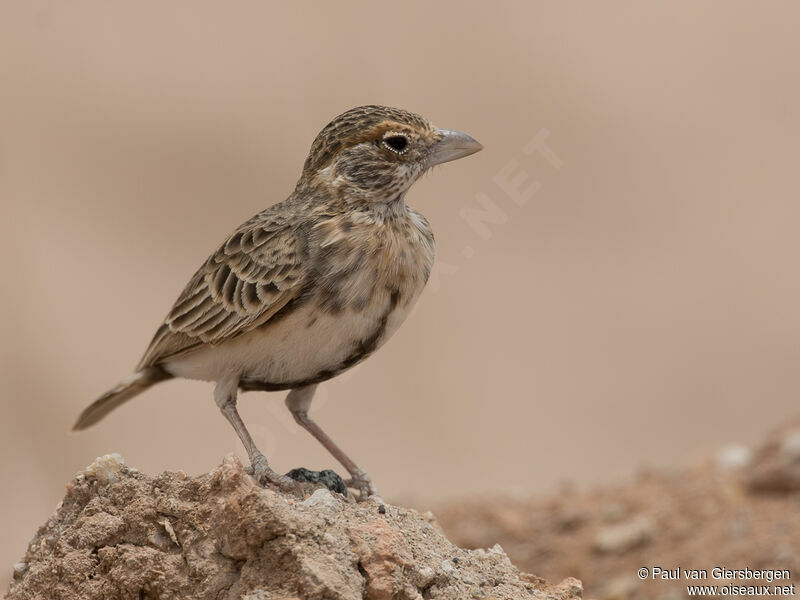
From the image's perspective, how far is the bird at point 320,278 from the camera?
19.0ft

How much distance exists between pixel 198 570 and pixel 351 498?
3.55ft

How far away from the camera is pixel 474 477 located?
1627 centimetres

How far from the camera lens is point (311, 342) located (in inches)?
228

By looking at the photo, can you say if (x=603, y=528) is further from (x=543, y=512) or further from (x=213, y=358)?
(x=213, y=358)

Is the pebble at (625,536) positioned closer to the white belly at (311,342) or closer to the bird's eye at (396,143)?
the white belly at (311,342)

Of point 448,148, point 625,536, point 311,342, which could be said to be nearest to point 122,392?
point 311,342

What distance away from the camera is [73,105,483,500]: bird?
5789 mm

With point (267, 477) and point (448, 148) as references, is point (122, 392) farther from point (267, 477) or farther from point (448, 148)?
point (448, 148)

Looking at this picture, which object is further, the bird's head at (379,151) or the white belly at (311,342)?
the bird's head at (379,151)

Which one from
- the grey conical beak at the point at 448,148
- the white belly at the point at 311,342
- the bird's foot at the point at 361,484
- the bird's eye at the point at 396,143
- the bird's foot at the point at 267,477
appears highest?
the grey conical beak at the point at 448,148

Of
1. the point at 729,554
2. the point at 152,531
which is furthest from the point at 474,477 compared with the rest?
the point at 152,531

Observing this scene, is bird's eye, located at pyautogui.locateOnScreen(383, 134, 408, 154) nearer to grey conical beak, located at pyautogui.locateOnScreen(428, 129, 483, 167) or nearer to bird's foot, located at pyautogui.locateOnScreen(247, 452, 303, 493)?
grey conical beak, located at pyautogui.locateOnScreen(428, 129, 483, 167)

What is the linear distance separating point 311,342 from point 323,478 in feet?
2.34

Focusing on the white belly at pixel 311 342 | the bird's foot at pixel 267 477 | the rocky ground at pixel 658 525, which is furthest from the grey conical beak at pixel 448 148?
the rocky ground at pixel 658 525
